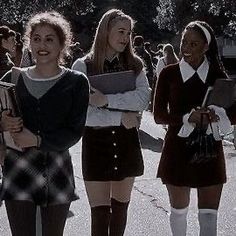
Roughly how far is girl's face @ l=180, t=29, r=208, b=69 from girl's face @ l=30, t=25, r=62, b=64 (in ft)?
3.48

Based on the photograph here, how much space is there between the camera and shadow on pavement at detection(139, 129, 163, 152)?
10230 mm

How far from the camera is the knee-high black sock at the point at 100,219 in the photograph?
418 cm

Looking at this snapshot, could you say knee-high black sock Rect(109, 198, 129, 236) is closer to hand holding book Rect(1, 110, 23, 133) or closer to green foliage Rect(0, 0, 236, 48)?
hand holding book Rect(1, 110, 23, 133)

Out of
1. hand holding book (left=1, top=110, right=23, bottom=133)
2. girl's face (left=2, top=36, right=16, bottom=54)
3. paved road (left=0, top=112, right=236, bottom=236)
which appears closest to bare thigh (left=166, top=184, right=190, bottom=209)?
paved road (left=0, top=112, right=236, bottom=236)

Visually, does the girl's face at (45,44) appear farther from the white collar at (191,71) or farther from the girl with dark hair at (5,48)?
the girl with dark hair at (5,48)

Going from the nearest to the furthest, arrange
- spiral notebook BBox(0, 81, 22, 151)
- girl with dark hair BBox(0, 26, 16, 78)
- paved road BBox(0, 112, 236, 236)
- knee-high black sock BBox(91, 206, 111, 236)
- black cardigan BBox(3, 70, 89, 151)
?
spiral notebook BBox(0, 81, 22, 151) → black cardigan BBox(3, 70, 89, 151) → knee-high black sock BBox(91, 206, 111, 236) → paved road BBox(0, 112, 236, 236) → girl with dark hair BBox(0, 26, 16, 78)

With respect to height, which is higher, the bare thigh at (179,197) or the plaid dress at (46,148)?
the plaid dress at (46,148)

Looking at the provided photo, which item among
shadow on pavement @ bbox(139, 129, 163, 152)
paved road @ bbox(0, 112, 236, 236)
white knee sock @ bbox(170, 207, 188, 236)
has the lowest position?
shadow on pavement @ bbox(139, 129, 163, 152)

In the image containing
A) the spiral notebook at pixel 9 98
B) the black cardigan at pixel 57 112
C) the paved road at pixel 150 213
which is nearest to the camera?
the spiral notebook at pixel 9 98

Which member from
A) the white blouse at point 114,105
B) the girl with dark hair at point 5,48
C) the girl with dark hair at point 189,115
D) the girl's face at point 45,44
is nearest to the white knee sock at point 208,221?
the girl with dark hair at point 189,115

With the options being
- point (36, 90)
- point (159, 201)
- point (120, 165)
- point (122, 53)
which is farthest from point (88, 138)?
point (159, 201)

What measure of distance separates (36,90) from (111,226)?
141 cm

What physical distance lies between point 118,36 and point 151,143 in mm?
6844

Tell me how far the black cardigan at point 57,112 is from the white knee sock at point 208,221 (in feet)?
4.24
